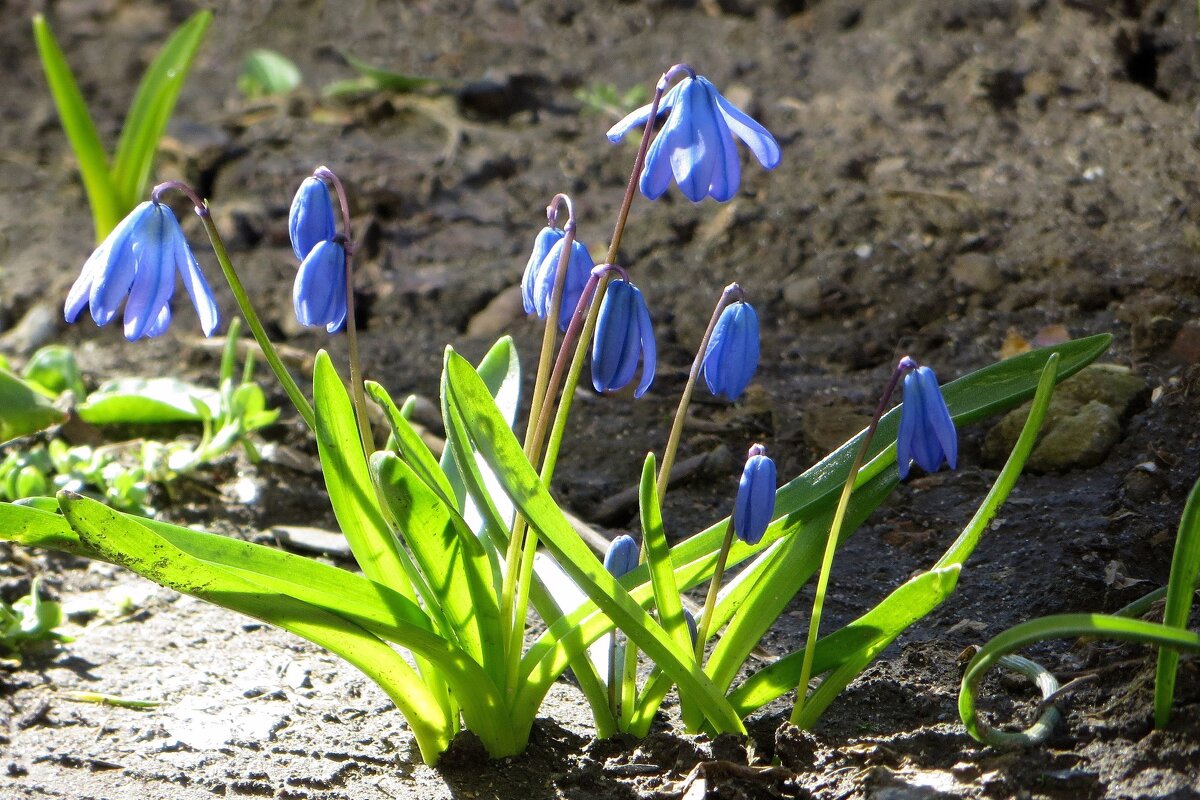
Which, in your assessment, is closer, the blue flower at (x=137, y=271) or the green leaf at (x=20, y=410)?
the blue flower at (x=137, y=271)

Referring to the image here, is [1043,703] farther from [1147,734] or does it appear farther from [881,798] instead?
[881,798]

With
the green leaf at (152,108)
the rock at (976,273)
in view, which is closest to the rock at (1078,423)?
the rock at (976,273)

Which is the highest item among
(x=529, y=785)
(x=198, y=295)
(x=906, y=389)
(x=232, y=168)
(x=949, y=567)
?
(x=232, y=168)

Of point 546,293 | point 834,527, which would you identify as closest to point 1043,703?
point 834,527

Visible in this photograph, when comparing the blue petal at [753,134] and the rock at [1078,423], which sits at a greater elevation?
the blue petal at [753,134]

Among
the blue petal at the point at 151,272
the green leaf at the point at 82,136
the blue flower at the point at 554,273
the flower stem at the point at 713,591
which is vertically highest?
the green leaf at the point at 82,136

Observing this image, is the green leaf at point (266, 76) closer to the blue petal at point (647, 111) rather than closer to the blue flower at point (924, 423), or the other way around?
the blue petal at point (647, 111)
